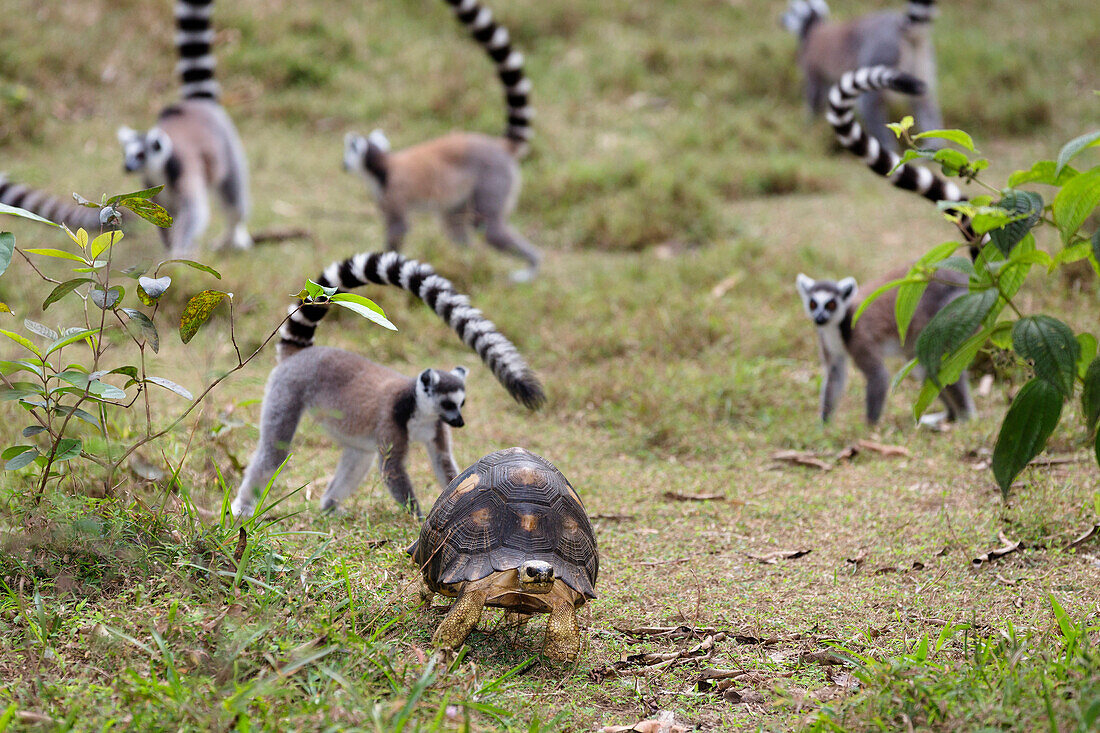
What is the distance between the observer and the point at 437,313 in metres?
3.76

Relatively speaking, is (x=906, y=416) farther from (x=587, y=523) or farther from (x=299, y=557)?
(x=299, y=557)

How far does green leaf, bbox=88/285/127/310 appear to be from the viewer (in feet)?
9.07

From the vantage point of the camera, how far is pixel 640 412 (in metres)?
4.92

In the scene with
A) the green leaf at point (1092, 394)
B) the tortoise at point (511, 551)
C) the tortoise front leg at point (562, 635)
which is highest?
the green leaf at point (1092, 394)

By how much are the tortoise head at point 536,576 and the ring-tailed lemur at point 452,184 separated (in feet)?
14.7

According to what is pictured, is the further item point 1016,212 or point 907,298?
point 907,298

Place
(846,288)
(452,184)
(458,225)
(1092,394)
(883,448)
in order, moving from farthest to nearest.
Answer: (458,225) → (452,184) → (846,288) → (883,448) → (1092,394)

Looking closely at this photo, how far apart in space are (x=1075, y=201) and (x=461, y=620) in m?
1.89

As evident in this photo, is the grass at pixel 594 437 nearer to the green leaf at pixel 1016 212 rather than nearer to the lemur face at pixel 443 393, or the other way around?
the lemur face at pixel 443 393

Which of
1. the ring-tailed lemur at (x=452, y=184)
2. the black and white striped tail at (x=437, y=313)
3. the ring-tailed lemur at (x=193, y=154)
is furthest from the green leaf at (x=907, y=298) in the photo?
the ring-tailed lemur at (x=193, y=154)

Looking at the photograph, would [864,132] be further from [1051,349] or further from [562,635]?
[562,635]

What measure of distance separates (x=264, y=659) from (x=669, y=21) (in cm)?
1094

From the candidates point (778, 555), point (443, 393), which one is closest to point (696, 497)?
point (778, 555)

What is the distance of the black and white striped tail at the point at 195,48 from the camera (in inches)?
333
